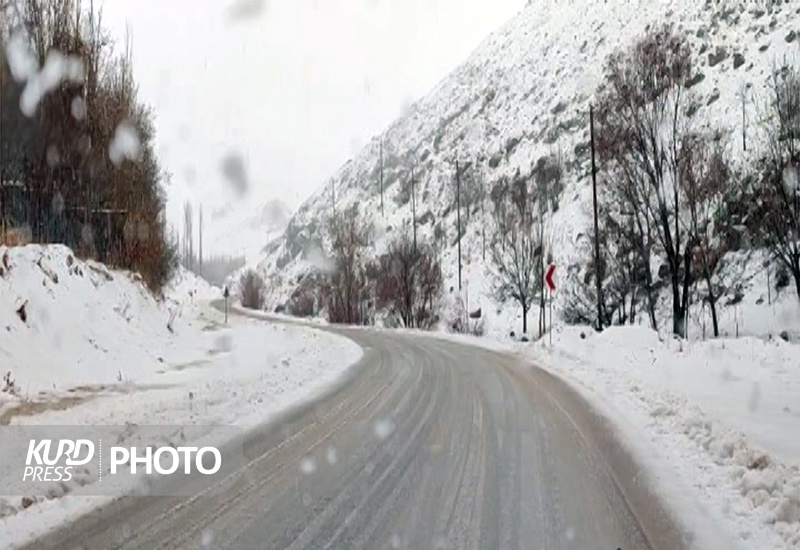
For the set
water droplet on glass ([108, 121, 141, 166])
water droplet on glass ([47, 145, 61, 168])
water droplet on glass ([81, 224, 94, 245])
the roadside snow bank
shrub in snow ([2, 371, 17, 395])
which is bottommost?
the roadside snow bank

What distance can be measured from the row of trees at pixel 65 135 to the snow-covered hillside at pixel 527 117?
33096 mm

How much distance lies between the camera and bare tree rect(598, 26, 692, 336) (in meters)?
26.1

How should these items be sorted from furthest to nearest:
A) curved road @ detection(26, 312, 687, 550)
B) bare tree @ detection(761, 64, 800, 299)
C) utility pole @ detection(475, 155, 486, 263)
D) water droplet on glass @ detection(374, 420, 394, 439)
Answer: utility pole @ detection(475, 155, 486, 263) → bare tree @ detection(761, 64, 800, 299) → water droplet on glass @ detection(374, 420, 394, 439) → curved road @ detection(26, 312, 687, 550)

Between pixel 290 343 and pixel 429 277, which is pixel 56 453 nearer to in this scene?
pixel 290 343

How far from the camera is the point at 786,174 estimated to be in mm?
26984

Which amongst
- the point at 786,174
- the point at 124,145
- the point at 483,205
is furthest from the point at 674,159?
the point at 483,205

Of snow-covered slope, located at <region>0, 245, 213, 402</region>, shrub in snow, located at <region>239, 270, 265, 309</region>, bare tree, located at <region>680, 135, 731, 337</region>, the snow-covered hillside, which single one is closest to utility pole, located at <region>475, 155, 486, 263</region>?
the snow-covered hillside

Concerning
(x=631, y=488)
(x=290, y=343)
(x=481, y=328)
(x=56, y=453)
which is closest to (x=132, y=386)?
(x=56, y=453)

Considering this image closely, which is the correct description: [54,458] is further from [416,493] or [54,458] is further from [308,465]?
[416,493]

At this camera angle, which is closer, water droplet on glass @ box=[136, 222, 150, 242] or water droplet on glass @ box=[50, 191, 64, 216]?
water droplet on glass @ box=[50, 191, 64, 216]

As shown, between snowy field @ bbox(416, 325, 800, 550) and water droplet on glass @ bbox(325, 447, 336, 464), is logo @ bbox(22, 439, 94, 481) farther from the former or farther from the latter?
snowy field @ bbox(416, 325, 800, 550)

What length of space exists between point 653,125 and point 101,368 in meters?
20.5

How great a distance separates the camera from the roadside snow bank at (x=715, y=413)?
20.3ft

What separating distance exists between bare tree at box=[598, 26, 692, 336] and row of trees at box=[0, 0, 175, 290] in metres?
17.9
